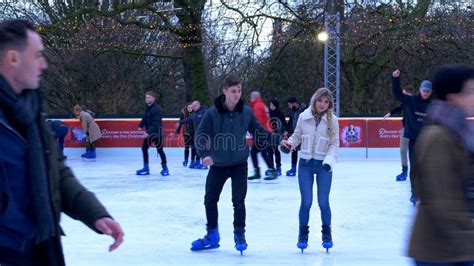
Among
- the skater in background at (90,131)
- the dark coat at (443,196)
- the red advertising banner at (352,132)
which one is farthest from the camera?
the skater in background at (90,131)

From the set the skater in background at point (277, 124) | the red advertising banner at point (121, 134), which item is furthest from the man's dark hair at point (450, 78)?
the red advertising banner at point (121, 134)

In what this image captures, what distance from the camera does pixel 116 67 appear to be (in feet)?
88.9

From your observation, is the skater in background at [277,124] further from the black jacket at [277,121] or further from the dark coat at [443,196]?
the dark coat at [443,196]

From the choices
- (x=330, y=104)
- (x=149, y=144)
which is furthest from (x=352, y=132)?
(x=330, y=104)

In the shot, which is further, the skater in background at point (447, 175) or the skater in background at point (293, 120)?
the skater in background at point (293, 120)

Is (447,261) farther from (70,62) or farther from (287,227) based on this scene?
(70,62)

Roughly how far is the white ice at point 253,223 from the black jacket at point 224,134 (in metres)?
0.80

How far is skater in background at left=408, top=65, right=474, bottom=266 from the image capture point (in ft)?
8.44

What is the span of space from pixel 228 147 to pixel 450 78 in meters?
3.32

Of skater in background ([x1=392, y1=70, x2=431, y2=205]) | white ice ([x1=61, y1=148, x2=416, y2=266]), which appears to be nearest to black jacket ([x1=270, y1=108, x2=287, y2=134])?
white ice ([x1=61, y1=148, x2=416, y2=266])

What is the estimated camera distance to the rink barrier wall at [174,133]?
675 inches

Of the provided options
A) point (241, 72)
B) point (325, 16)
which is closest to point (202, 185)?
point (325, 16)

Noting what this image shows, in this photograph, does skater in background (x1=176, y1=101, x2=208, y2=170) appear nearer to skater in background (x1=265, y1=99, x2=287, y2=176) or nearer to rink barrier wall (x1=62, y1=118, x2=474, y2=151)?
skater in background (x1=265, y1=99, x2=287, y2=176)

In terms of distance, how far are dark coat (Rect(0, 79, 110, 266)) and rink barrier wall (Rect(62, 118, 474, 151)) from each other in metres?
14.3
